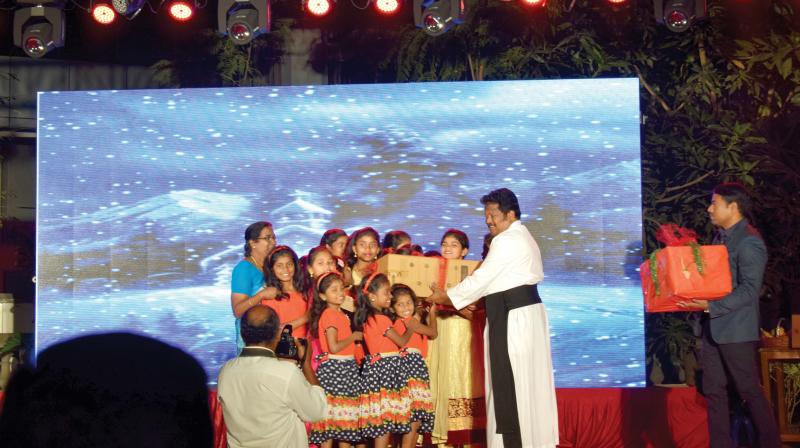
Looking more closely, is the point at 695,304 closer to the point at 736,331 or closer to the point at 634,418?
the point at 736,331

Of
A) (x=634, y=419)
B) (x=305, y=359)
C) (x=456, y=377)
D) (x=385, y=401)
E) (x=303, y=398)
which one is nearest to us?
(x=303, y=398)

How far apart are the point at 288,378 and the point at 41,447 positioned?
1.43 m

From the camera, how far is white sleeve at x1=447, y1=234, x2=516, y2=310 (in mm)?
5297

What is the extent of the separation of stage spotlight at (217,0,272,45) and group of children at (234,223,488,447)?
186 centimetres

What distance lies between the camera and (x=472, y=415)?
6.03 meters

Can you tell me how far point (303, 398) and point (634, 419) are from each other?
3.44 m

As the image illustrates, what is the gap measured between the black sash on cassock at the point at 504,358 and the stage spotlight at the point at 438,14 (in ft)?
7.09

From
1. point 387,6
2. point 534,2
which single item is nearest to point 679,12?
point 534,2

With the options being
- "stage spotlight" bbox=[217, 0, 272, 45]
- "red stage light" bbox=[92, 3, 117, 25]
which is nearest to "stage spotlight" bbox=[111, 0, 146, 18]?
"red stage light" bbox=[92, 3, 117, 25]

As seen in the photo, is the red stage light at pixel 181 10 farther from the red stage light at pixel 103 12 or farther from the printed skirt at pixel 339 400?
the printed skirt at pixel 339 400

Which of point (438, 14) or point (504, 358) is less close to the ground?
point (438, 14)

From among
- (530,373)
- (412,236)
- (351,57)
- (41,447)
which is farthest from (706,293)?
(351,57)

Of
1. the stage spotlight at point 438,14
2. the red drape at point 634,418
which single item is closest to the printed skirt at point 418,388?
the red drape at point 634,418

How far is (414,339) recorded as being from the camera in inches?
221
